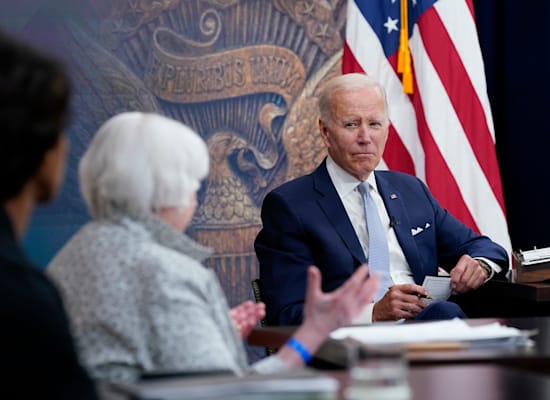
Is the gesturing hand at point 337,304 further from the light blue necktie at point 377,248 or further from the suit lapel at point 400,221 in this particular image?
the suit lapel at point 400,221

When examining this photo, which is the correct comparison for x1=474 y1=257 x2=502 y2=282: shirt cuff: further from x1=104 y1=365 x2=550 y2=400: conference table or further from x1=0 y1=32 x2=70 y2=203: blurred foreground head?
x1=0 y1=32 x2=70 y2=203: blurred foreground head

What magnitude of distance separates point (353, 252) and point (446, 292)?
0.38m

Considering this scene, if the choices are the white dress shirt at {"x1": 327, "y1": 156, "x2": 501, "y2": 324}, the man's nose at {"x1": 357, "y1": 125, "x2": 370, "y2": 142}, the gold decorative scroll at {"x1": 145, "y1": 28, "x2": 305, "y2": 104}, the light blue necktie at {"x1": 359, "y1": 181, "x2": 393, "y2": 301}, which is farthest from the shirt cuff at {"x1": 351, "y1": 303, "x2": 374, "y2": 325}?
the gold decorative scroll at {"x1": 145, "y1": 28, "x2": 305, "y2": 104}

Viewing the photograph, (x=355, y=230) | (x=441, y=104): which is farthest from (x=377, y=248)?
(x=441, y=104)

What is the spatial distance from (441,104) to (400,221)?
1141 mm

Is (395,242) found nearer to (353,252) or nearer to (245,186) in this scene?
(353,252)

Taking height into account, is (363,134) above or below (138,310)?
above

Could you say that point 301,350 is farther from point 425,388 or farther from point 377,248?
point 377,248

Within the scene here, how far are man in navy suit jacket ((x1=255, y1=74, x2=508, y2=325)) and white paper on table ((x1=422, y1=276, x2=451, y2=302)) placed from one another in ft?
0.18

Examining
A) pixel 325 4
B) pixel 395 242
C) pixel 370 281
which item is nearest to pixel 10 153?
pixel 370 281

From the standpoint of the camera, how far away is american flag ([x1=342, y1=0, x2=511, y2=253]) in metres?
4.98

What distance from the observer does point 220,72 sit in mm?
5117

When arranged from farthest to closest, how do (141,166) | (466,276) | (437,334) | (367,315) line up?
(466,276) → (367,315) → (437,334) → (141,166)

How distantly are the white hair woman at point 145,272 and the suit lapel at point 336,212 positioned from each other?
1.60m
